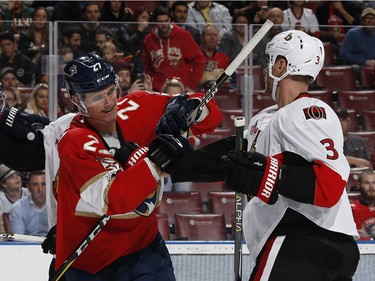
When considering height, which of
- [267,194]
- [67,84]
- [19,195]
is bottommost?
[19,195]

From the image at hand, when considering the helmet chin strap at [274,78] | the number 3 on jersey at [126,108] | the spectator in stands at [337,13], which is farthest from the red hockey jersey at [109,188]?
the spectator in stands at [337,13]

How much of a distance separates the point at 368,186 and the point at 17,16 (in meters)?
3.05

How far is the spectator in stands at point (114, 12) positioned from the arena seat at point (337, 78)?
2052mm

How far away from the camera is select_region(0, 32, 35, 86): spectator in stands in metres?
6.23

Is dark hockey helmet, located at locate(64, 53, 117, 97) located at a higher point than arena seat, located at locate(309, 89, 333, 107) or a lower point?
higher

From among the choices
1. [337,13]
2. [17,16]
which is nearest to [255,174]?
[17,16]

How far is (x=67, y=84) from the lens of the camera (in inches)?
Answer: 140

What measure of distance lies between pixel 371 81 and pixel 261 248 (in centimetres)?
357

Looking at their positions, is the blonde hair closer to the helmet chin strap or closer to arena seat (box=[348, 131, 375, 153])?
arena seat (box=[348, 131, 375, 153])

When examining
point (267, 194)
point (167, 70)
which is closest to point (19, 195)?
point (167, 70)

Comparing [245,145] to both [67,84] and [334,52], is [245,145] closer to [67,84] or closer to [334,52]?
[67,84]

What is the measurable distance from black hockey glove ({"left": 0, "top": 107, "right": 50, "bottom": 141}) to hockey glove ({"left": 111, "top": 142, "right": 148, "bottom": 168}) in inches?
23.4

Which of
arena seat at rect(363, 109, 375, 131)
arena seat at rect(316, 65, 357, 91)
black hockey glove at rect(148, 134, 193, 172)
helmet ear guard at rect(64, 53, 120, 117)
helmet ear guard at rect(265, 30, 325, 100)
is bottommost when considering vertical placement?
arena seat at rect(363, 109, 375, 131)

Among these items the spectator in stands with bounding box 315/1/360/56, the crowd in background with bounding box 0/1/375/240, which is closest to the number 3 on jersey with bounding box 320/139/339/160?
the crowd in background with bounding box 0/1/375/240
